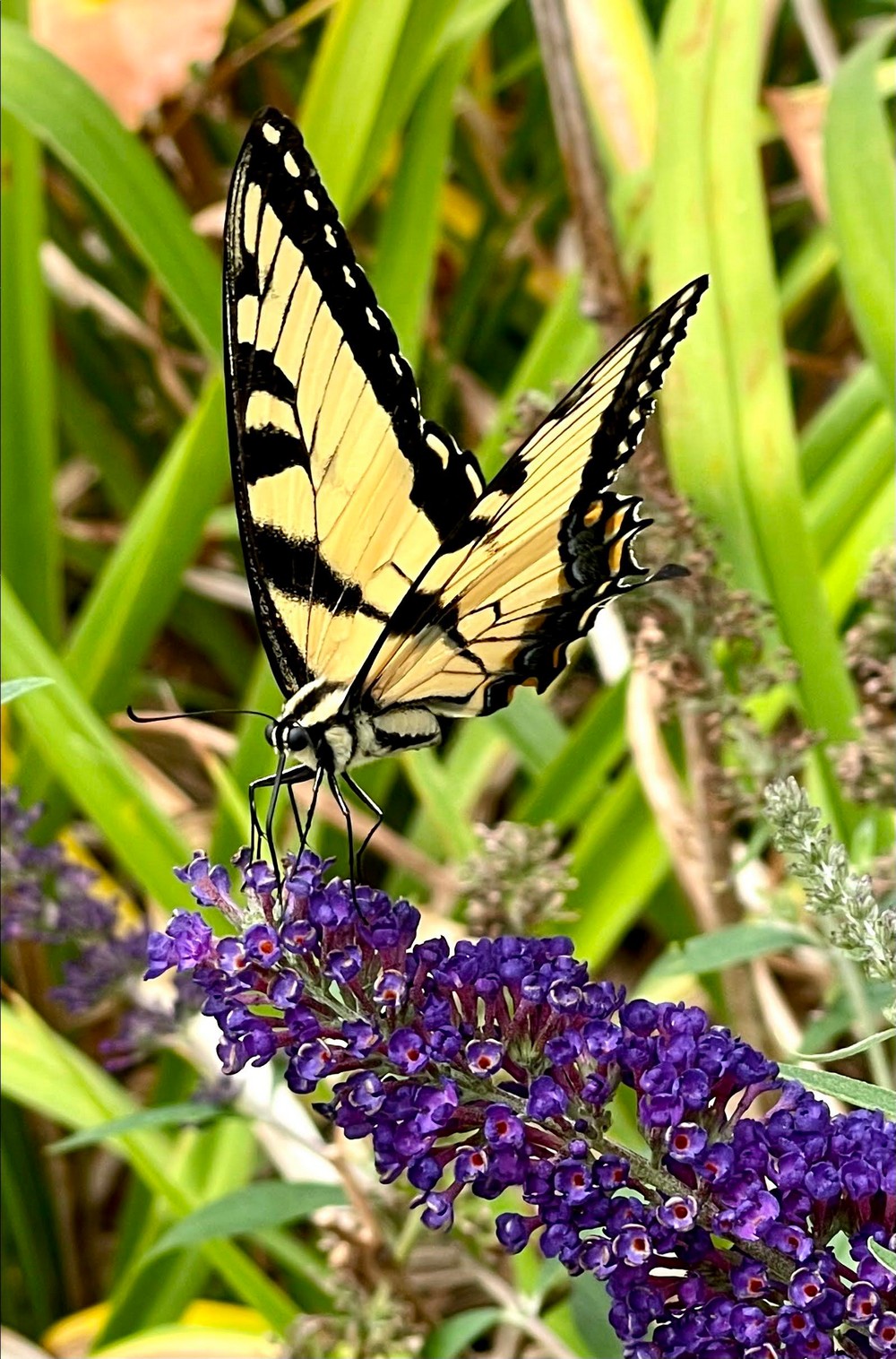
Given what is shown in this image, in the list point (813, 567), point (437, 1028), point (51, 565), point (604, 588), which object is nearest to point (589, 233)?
point (813, 567)

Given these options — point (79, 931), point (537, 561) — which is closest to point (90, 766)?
point (79, 931)

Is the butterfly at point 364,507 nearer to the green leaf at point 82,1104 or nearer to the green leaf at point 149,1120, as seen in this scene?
the green leaf at point 149,1120

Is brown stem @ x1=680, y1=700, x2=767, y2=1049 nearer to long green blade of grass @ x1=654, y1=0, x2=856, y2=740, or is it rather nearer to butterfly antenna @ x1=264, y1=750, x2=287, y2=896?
long green blade of grass @ x1=654, y1=0, x2=856, y2=740

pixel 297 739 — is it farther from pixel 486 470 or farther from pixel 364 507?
pixel 486 470

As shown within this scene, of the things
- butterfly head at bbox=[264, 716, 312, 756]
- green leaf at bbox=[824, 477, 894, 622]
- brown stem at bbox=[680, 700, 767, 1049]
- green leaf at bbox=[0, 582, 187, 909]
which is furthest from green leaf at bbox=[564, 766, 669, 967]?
butterfly head at bbox=[264, 716, 312, 756]

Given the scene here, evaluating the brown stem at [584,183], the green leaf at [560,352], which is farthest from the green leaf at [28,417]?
the brown stem at [584,183]

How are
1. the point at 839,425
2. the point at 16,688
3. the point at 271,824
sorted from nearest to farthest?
the point at 16,688 → the point at 271,824 → the point at 839,425
